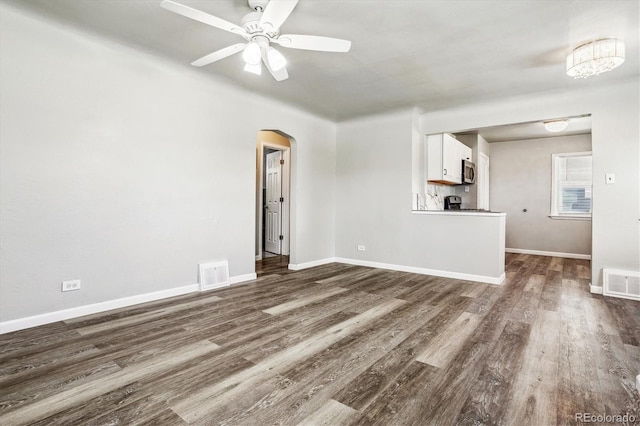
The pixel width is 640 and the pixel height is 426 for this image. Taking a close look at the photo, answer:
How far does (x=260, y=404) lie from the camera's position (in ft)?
5.46

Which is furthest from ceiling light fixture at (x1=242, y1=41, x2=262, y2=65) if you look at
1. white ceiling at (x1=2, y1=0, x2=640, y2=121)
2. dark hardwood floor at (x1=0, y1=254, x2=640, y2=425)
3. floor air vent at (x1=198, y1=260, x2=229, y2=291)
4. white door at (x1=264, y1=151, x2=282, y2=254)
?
white door at (x1=264, y1=151, x2=282, y2=254)

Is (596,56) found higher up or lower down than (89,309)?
higher up

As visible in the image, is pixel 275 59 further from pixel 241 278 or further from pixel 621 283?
pixel 621 283

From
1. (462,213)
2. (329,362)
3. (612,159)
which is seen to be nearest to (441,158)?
(462,213)

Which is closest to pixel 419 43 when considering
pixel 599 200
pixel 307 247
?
pixel 599 200

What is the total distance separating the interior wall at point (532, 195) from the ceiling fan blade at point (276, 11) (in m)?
6.96

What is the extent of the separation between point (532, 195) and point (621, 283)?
3743 mm

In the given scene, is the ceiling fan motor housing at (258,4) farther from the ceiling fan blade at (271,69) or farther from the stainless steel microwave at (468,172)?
the stainless steel microwave at (468,172)

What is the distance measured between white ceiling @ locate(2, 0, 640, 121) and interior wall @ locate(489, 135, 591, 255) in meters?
3.43

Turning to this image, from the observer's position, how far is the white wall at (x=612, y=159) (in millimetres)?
3721

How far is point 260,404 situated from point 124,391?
81 cm

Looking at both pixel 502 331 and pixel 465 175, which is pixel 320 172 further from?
pixel 502 331

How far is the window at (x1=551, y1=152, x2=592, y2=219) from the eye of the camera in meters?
6.56

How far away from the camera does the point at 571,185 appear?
264 inches
